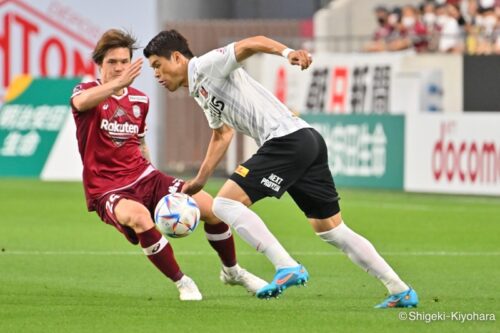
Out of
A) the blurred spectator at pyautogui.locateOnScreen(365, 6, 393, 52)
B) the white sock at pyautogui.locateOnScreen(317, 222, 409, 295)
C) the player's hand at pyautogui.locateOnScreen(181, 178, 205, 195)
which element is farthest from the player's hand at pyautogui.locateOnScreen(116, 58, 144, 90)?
the blurred spectator at pyautogui.locateOnScreen(365, 6, 393, 52)

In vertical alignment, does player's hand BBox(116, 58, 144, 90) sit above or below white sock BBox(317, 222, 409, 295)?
above

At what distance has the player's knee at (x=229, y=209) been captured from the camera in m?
8.97

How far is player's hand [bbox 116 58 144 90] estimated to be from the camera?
950 cm

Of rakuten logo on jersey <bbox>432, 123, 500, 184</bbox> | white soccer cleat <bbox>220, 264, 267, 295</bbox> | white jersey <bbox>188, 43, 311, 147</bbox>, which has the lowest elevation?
rakuten logo on jersey <bbox>432, 123, 500, 184</bbox>

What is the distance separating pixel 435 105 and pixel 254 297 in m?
15.4

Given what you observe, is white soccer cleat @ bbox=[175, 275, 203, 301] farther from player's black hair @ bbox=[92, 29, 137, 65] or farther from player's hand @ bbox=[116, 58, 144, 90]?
player's black hair @ bbox=[92, 29, 137, 65]

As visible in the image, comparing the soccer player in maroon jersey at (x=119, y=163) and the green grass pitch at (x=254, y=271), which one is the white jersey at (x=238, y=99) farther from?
the green grass pitch at (x=254, y=271)

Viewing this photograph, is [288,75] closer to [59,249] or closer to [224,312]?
[59,249]

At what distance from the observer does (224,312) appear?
9133mm

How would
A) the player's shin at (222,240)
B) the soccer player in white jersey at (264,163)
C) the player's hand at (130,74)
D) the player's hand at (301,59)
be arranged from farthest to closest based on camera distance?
the player's shin at (222,240) < the player's hand at (130,74) < the soccer player in white jersey at (264,163) < the player's hand at (301,59)

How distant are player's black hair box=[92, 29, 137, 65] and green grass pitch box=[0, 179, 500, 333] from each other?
1.76 metres

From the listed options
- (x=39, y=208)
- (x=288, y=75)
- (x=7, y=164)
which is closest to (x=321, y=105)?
(x=288, y=75)

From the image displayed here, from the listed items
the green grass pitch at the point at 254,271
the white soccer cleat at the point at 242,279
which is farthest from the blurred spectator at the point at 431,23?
the white soccer cleat at the point at 242,279

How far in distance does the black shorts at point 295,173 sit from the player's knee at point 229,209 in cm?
11
